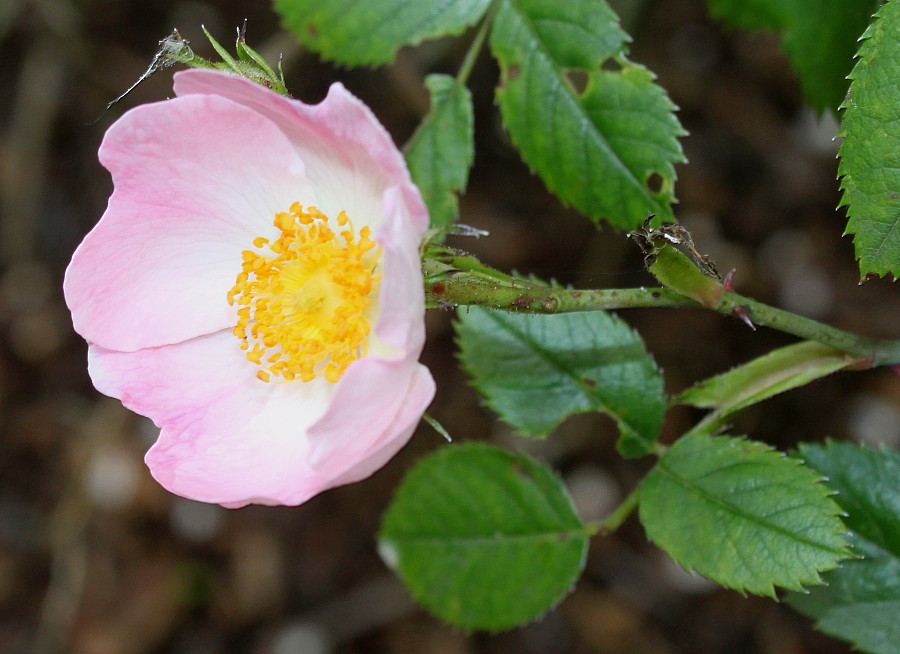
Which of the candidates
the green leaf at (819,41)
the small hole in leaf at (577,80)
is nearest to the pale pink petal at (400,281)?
the small hole in leaf at (577,80)

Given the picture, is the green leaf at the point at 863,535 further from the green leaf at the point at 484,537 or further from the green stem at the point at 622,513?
the green leaf at the point at 484,537

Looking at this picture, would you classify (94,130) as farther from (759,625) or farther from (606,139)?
(759,625)

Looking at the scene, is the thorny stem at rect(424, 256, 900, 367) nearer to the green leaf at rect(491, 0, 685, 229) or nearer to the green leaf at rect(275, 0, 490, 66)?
the green leaf at rect(491, 0, 685, 229)

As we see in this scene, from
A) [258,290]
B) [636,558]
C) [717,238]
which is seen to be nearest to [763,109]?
[717,238]

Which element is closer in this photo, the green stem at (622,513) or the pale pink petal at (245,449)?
the pale pink petal at (245,449)

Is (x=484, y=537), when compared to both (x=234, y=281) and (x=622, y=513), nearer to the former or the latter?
(x=622, y=513)

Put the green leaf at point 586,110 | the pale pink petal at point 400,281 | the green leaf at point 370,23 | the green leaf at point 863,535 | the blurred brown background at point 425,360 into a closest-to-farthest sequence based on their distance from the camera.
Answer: the pale pink petal at point 400,281 < the green leaf at point 863,535 < the green leaf at point 586,110 < the green leaf at point 370,23 < the blurred brown background at point 425,360

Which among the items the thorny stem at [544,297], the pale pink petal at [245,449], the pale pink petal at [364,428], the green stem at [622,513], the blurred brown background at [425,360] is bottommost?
the blurred brown background at [425,360]
